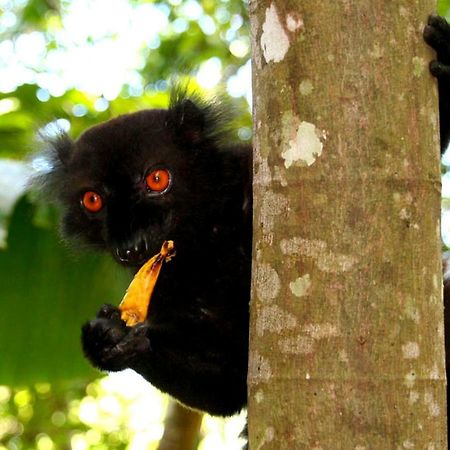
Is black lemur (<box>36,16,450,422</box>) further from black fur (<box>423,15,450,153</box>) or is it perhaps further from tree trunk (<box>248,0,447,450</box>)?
tree trunk (<box>248,0,447,450</box>)

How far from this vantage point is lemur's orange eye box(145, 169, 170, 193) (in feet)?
11.3

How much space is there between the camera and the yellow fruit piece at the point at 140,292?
10.00 feet

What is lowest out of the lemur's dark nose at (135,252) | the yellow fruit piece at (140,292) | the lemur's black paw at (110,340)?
the lemur's black paw at (110,340)

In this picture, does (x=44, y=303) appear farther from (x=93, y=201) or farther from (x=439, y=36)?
(x=439, y=36)

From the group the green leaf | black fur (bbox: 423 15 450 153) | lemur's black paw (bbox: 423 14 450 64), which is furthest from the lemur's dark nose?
lemur's black paw (bbox: 423 14 450 64)

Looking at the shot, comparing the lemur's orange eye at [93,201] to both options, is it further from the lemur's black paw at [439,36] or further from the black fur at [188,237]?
the lemur's black paw at [439,36]

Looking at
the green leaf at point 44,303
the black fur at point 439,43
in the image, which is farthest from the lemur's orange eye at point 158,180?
the black fur at point 439,43

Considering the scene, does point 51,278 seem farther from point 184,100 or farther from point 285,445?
point 285,445

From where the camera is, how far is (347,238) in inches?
66.4

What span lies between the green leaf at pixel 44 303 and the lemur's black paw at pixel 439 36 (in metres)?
2.28

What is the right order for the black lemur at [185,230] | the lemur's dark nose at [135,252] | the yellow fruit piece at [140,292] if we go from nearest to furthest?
1. the yellow fruit piece at [140,292]
2. the lemur's dark nose at [135,252]
3. the black lemur at [185,230]

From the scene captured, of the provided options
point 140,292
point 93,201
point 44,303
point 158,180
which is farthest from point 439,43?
point 44,303

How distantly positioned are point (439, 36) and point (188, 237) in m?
1.70

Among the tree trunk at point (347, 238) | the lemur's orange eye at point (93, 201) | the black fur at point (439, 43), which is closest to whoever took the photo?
the tree trunk at point (347, 238)
